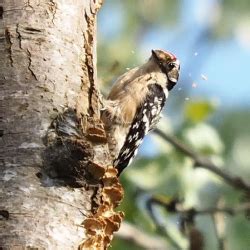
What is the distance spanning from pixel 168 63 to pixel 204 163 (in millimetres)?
584

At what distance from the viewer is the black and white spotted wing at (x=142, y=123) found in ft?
13.7

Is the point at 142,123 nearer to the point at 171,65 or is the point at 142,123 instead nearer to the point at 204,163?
the point at 204,163

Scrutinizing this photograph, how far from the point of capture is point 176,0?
7504mm

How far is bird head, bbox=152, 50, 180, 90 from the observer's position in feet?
15.4

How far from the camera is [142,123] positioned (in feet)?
14.0

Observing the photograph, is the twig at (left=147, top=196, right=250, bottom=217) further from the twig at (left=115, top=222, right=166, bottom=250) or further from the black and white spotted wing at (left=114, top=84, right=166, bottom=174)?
the black and white spotted wing at (left=114, top=84, right=166, bottom=174)

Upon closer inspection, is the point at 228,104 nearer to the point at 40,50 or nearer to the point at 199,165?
the point at 199,165

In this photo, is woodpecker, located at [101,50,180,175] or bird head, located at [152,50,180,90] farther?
bird head, located at [152,50,180,90]

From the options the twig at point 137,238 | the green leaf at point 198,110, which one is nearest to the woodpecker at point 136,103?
the green leaf at point 198,110

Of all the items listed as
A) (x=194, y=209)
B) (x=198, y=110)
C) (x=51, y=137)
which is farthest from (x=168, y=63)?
(x=51, y=137)

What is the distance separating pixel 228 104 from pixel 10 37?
434 cm

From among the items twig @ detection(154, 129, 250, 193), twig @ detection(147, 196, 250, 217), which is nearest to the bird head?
twig @ detection(154, 129, 250, 193)

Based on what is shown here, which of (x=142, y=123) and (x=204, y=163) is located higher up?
(x=142, y=123)

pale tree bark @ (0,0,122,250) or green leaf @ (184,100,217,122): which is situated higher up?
pale tree bark @ (0,0,122,250)
